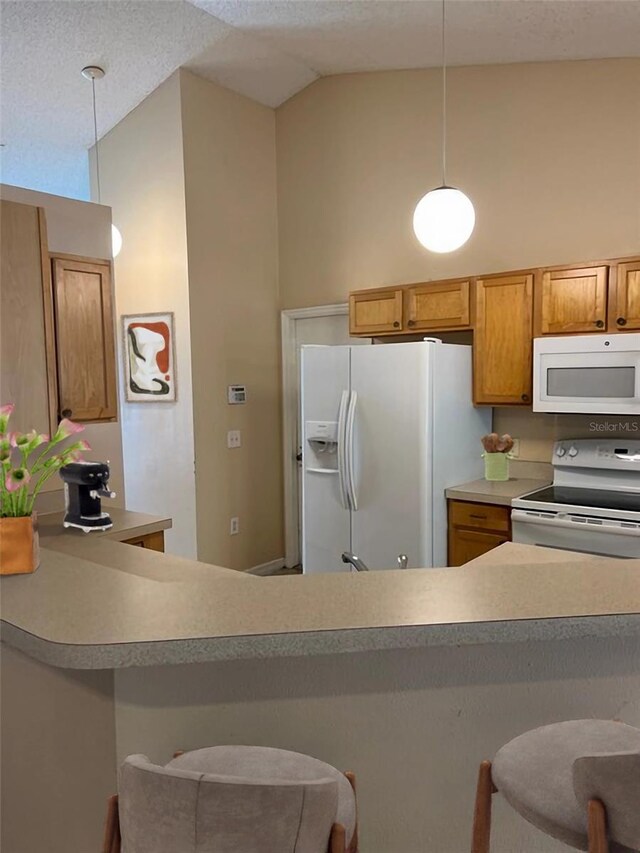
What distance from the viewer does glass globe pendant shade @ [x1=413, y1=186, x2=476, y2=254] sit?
289 cm

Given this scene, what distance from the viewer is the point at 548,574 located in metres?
1.47

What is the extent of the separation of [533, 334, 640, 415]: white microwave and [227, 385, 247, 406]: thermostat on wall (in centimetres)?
203

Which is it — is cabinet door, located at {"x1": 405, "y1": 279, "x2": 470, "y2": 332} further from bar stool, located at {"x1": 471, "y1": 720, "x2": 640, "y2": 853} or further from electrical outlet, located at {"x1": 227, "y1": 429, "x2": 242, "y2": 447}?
bar stool, located at {"x1": 471, "y1": 720, "x2": 640, "y2": 853}

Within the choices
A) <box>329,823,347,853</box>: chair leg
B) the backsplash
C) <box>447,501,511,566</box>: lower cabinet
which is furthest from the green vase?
<box>329,823,347,853</box>: chair leg

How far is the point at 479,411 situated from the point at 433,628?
2816 mm

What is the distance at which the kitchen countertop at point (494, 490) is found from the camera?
337cm

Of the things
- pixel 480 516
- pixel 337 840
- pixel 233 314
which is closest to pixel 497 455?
pixel 480 516

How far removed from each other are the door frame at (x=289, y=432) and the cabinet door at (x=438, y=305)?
1126mm

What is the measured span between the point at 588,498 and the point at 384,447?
1.08 metres

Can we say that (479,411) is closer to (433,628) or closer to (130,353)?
(130,353)

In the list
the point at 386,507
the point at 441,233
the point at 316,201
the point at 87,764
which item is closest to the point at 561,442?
the point at 386,507

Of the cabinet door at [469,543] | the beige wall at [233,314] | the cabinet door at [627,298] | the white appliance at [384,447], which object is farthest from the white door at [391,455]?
the beige wall at [233,314]

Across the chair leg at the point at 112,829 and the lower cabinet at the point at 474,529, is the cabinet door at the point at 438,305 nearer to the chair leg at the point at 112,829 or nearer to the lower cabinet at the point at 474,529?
the lower cabinet at the point at 474,529

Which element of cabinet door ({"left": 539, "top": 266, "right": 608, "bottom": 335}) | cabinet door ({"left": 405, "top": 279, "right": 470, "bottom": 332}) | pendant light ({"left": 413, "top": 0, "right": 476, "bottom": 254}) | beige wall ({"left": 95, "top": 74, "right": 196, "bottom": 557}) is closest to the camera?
pendant light ({"left": 413, "top": 0, "right": 476, "bottom": 254})
